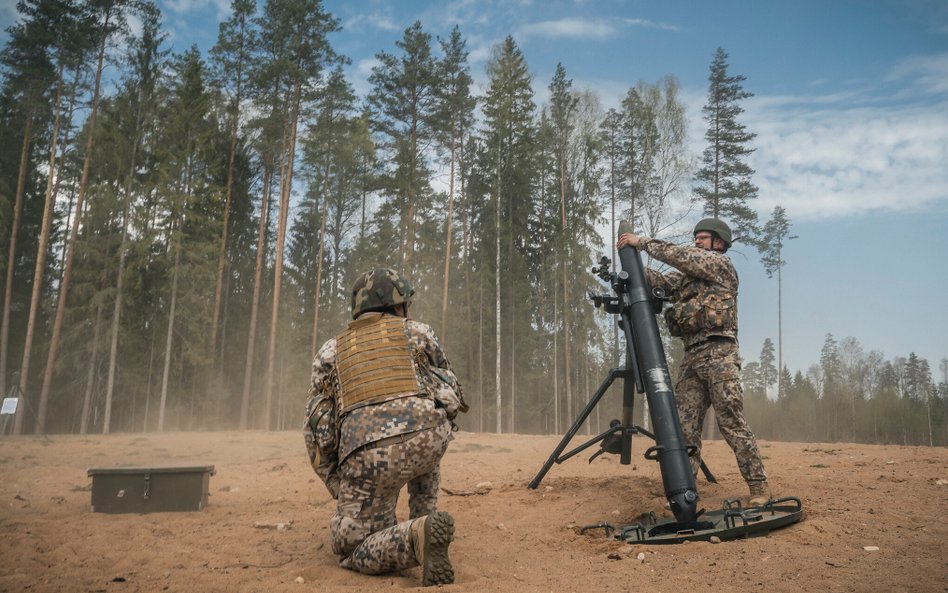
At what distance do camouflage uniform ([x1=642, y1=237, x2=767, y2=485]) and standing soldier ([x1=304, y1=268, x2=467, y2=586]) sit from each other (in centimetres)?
223

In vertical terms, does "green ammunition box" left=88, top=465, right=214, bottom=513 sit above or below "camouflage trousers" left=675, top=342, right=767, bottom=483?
below

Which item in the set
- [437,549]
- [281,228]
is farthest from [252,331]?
[437,549]

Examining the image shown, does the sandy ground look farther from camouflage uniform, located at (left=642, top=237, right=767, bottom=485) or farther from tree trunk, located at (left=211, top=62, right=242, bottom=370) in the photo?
tree trunk, located at (left=211, top=62, right=242, bottom=370)

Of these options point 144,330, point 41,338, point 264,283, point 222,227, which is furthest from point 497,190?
point 41,338

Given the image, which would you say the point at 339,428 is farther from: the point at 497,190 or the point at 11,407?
the point at 497,190

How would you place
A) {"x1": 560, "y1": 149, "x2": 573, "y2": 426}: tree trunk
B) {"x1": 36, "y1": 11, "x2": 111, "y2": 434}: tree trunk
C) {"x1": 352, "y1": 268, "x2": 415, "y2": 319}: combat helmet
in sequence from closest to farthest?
{"x1": 352, "y1": 268, "x2": 415, "y2": 319}: combat helmet → {"x1": 36, "y1": 11, "x2": 111, "y2": 434}: tree trunk → {"x1": 560, "y1": 149, "x2": 573, "y2": 426}: tree trunk

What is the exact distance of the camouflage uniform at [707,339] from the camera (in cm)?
486

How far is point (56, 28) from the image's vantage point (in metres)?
16.3

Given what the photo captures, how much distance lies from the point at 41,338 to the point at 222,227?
7.98 meters

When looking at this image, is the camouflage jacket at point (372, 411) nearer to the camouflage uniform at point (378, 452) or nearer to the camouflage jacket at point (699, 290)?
the camouflage uniform at point (378, 452)

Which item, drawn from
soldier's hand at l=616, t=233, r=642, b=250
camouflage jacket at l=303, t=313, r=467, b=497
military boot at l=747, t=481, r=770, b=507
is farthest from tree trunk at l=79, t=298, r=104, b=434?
military boot at l=747, t=481, r=770, b=507

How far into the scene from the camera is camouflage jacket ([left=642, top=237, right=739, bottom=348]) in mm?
5012

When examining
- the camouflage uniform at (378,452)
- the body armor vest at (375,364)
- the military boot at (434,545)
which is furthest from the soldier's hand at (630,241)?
the military boot at (434,545)

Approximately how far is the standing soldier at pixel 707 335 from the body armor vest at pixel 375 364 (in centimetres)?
228
